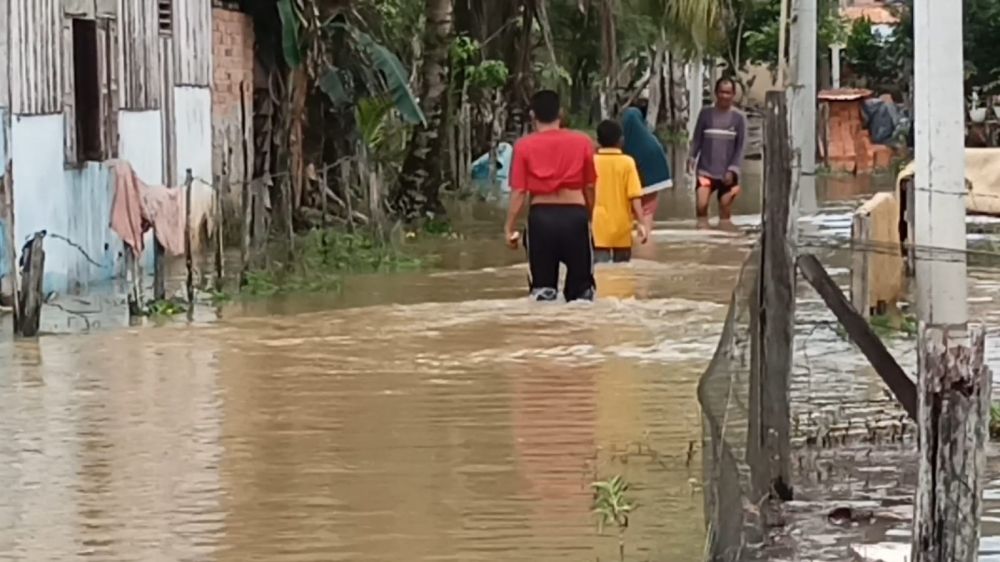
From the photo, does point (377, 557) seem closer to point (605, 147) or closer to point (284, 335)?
point (284, 335)

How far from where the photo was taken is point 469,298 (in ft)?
52.3

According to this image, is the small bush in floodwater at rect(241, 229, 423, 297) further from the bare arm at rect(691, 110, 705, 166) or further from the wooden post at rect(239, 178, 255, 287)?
the bare arm at rect(691, 110, 705, 166)

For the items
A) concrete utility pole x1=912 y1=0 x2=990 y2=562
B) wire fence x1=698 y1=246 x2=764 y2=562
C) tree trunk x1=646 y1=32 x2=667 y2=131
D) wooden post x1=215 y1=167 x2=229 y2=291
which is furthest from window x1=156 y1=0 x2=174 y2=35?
tree trunk x1=646 y1=32 x2=667 y2=131

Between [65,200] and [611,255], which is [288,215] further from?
[611,255]

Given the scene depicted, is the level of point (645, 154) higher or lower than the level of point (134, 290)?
higher

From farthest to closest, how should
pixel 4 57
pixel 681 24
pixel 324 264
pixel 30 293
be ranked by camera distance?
1. pixel 681 24
2. pixel 324 264
3. pixel 4 57
4. pixel 30 293

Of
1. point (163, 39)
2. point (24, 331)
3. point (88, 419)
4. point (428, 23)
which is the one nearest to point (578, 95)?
point (428, 23)

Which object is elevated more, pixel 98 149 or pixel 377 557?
pixel 98 149

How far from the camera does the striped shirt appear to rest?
20203 millimetres

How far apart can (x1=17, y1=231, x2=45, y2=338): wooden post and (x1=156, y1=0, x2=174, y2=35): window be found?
6.75 meters

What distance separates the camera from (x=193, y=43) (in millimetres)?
20734

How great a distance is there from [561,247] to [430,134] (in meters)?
10.4

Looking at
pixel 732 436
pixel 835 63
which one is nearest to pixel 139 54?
pixel 732 436

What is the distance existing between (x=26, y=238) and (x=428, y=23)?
8791 millimetres
